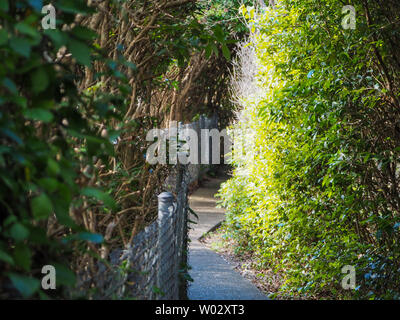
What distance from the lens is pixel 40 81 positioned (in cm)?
184

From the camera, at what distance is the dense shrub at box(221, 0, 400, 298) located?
4484 millimetres

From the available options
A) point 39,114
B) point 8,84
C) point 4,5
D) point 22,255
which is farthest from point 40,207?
point 4,5

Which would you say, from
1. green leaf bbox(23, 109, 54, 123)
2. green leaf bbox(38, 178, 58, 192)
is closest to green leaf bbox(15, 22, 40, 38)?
green leaf bbox(23, 109, 54, 123)

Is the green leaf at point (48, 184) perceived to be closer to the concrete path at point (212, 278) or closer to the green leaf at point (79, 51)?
the green leaf at point (79, 51)

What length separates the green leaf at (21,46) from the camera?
5.72 ft

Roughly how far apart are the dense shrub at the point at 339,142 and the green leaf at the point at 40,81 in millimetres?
3056

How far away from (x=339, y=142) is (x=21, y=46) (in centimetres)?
340

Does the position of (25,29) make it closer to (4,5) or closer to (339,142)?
(4,5)

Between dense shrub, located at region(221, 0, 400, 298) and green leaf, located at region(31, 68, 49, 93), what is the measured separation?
3056mm

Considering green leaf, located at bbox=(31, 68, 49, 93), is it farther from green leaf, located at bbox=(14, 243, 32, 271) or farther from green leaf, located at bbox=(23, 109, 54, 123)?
green leaf, located at bbox=(14, 243, 32, 271)

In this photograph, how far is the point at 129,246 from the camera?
276cm

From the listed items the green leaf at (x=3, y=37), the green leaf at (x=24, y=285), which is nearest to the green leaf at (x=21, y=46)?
the green leaf at (x=3, y=37)

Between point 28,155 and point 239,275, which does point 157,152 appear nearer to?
point 239,275

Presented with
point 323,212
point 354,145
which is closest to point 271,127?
point 323,212
